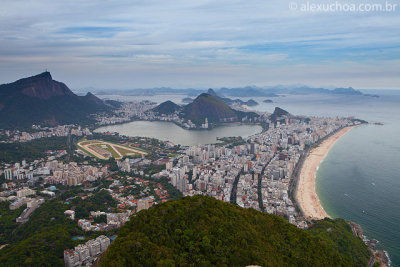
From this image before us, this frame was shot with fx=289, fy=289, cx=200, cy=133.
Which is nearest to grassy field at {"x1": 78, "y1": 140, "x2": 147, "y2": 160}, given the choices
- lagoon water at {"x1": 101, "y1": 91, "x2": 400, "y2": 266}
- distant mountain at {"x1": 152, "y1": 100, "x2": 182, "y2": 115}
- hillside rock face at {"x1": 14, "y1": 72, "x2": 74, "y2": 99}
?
lagoon water at {"x1": 101, "y1": 91, "x2": 400, "y2": 266}

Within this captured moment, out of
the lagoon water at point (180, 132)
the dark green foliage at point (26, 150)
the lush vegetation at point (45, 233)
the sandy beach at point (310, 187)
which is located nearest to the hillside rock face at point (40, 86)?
the lagoon water at point (180, 132)

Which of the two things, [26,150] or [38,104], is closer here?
[26,150]

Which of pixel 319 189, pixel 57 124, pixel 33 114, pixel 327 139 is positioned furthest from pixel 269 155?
pixel 33 114


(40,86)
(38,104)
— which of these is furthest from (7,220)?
(40,86)

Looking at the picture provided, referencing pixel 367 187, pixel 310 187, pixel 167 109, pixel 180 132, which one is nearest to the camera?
pixel 367 187

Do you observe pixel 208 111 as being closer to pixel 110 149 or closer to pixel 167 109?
pixel 167 109

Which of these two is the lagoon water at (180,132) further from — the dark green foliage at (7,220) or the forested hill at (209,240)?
the forested hill at (209,240)

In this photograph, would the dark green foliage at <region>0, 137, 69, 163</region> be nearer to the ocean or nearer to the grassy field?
the grassy field
